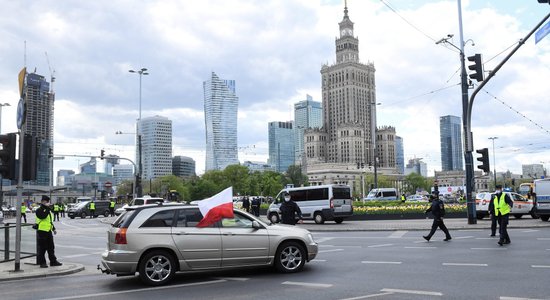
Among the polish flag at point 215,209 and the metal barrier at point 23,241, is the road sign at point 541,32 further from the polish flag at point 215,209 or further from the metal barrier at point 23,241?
the metal barrier at point 23,241

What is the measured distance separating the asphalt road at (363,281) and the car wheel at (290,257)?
0.24m

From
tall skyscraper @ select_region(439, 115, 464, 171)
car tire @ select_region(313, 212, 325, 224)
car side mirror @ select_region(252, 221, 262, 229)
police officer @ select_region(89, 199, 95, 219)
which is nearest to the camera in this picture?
car side mirror @ select_region(252, 221, 262, 229)

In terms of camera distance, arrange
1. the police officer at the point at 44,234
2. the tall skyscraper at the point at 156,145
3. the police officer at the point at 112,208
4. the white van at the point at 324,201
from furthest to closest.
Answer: the tall skyscraper at the point at 156,145 < the police officer at the point at 112,208 < the white van at the point at 324,201 < the police officer at the point at 44,234

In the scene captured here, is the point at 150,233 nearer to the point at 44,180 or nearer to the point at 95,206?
the point at 95,206

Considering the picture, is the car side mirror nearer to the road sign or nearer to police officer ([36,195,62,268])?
police officer ([36,195,62,268])

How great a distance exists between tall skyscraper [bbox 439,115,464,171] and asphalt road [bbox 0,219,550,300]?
4482 inches

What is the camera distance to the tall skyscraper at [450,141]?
12181cm

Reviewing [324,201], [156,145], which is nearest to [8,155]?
[324,201]

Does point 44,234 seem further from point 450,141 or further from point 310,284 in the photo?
point 450,141

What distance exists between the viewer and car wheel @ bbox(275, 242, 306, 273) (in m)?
10.6

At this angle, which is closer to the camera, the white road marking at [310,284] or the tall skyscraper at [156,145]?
the white road marking at [310,284]

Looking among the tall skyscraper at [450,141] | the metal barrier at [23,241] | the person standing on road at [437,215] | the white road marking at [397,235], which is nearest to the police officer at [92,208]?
the white road marking at [397,235]

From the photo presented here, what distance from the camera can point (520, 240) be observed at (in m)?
→ 16.4

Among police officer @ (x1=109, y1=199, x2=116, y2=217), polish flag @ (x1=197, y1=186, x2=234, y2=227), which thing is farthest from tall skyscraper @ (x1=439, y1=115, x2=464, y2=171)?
polish flag @ (x1=197, y1=186, x2=234, y2=227)
